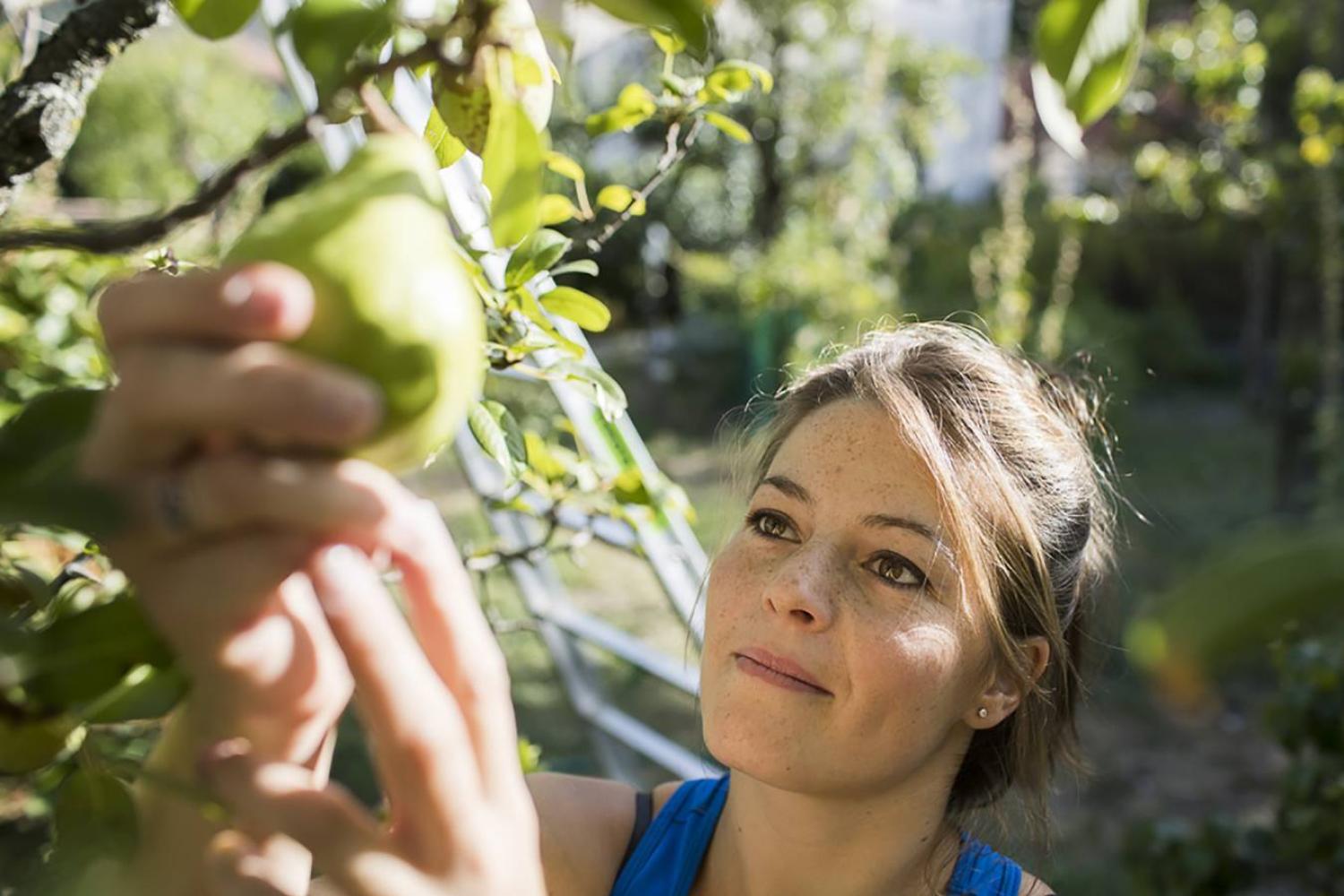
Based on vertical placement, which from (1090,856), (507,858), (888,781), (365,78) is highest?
(365,78)

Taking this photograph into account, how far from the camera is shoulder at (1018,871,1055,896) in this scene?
1317mm

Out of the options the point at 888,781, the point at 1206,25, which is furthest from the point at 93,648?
the point at 1206,25

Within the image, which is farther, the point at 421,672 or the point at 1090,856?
the point at 1090,856

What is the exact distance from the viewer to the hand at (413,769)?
1.52 ft

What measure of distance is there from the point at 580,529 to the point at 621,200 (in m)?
0.54

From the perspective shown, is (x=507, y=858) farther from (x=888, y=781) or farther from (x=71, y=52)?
(x=888, y=781)

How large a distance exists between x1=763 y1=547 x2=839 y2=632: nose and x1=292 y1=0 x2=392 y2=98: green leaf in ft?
2.39

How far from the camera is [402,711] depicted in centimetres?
48

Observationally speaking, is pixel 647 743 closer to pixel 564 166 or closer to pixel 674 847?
pixel 674 847

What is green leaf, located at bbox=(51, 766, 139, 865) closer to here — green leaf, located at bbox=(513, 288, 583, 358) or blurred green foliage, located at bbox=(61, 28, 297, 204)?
green leaf, located at bbox=(513, 288, 583, 358)

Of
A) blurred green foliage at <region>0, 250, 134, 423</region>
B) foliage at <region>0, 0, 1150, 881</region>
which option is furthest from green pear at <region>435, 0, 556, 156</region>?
blurred green foliage at <region>0, 250, 134, 423</region>

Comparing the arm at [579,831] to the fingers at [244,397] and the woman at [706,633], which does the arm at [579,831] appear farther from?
the fingers at [244,397]

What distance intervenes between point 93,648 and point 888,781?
0.87 m

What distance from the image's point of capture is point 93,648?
47cm
